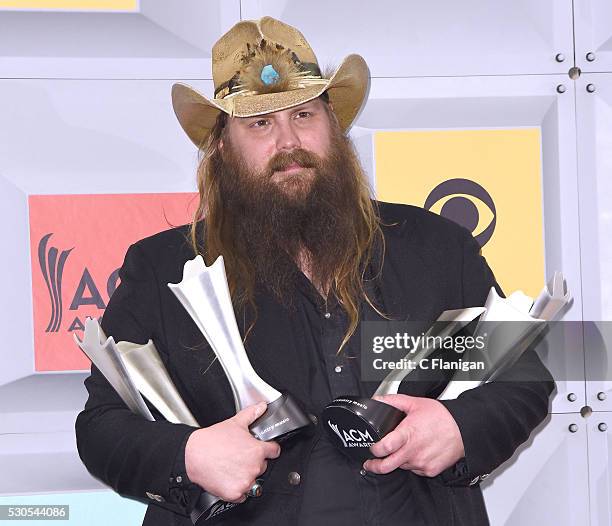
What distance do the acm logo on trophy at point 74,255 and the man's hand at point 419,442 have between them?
875 mm

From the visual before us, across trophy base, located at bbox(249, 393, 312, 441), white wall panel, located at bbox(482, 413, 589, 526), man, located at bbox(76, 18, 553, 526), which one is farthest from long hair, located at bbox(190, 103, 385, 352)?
white wall panel, located at bbox(482, 413, 589, 526)

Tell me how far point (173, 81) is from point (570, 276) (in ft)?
3.73

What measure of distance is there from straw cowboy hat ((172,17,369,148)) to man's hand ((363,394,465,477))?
27.7 inches

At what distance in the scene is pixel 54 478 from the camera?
7.01ft

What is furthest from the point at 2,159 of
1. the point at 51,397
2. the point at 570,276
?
the point at 570,276

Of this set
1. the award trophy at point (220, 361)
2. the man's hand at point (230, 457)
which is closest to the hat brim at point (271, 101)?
the award trophy at point (220, 361)

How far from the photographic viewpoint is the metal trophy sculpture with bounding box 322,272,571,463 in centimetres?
151

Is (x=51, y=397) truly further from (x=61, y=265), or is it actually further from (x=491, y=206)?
(x=491, y=206)

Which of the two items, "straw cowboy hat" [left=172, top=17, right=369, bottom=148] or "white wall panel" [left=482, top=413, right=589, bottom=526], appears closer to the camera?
"straw cowboy hat" [left=172, top=17, right=369, bottom=148]

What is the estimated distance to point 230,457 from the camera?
1.52 meters

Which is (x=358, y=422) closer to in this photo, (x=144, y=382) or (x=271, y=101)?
(x=144, y=382)

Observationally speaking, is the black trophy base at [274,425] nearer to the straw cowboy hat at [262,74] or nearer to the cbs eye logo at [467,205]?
the straw cowboy hat at [262,74]

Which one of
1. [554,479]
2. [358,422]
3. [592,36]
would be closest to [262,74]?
[358,422]

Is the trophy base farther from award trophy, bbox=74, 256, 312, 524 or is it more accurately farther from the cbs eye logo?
the cbs eye logo
